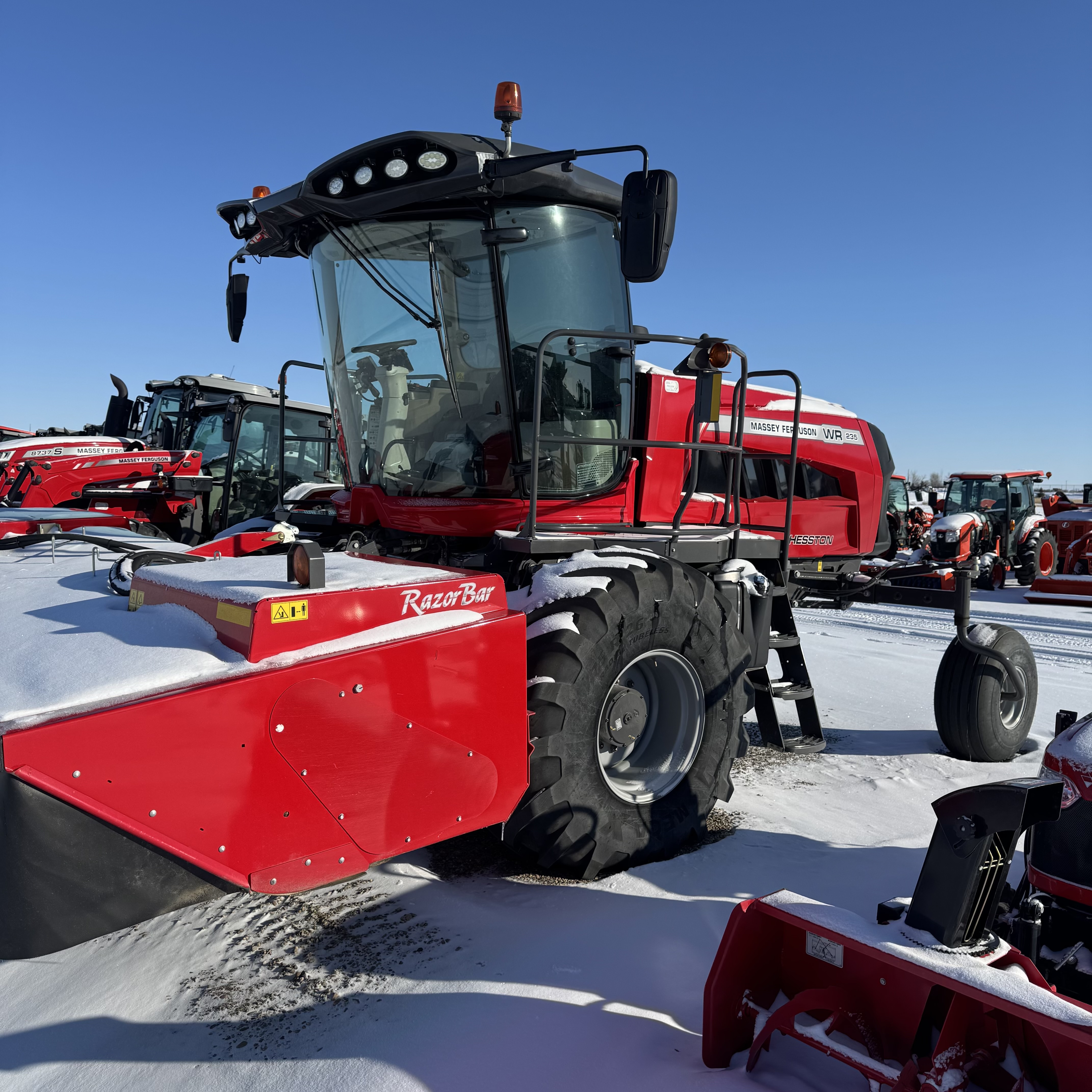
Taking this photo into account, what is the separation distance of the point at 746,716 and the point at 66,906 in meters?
4.62

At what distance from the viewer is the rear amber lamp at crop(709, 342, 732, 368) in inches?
131

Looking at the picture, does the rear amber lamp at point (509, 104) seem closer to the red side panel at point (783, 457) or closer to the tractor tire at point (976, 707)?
the red side panel at point (783, 457)

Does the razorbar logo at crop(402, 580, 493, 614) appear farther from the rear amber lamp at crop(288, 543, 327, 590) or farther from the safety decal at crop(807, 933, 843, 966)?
the safety decal at crop(807, 933, 843, 966)

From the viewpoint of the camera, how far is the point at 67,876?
1.88m

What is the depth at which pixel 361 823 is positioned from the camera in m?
2.27

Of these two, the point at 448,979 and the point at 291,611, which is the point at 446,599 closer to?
the point at 291,611

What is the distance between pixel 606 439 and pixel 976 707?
263 cm

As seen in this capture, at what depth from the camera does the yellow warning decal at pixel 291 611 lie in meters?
2.20

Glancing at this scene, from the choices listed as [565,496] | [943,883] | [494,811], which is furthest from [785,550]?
[943,883]

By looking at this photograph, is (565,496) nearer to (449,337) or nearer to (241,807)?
(449,337)

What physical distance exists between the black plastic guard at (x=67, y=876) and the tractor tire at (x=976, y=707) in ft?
12.8

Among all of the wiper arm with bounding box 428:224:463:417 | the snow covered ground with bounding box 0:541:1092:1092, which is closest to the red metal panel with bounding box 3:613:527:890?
the snow covered ground with bounding box 0:541:1092:1092

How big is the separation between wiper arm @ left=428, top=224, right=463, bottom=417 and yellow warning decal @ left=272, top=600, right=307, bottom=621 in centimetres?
160

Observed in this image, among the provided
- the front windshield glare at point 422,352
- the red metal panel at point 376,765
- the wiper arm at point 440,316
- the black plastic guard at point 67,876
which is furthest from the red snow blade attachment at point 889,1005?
the wiper arm at point 440,316
